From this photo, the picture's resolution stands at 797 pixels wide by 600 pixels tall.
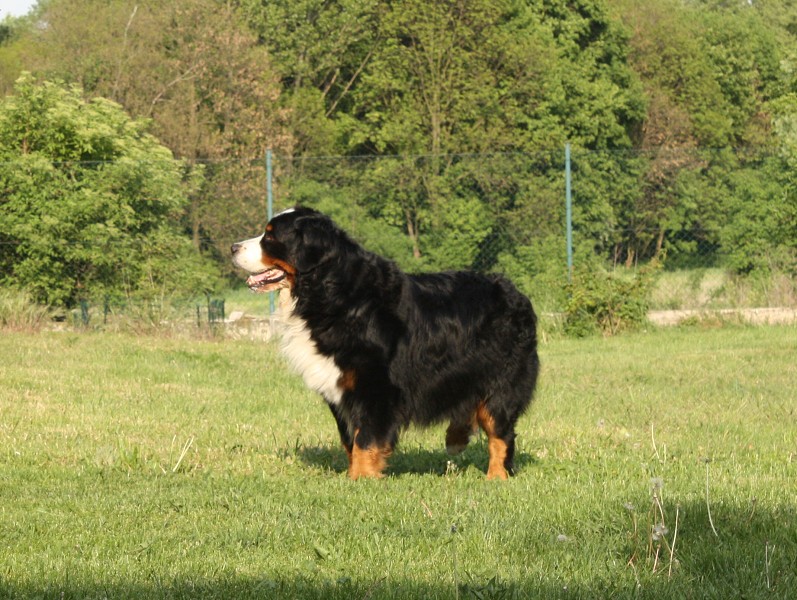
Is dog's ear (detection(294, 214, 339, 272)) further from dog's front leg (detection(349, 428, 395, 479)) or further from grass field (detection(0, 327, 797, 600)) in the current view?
grass field (detection(0, 327, 797, 600))

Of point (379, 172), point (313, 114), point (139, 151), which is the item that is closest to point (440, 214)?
point (379, 172)

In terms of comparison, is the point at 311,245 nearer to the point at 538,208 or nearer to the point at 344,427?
the point at 344,427

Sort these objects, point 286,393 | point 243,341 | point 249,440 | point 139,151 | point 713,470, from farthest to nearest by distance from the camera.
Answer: point 139,151, point 243,341, point 286,393, point 249,440, point 713,470

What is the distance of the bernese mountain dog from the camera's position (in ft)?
23.0

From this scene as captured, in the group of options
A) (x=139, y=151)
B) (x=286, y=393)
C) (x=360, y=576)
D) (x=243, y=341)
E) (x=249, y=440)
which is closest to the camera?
(x=360, y=576)

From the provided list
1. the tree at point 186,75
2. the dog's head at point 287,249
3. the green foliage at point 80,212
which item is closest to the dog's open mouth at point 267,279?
the dog's head at point 287,249

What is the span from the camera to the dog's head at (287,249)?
23.2ft

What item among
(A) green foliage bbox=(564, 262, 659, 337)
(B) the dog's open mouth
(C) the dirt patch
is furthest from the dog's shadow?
(C) the dirt patch

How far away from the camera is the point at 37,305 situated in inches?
667

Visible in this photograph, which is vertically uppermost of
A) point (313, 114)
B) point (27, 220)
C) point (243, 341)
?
point (313, 114)

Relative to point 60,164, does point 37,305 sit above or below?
below

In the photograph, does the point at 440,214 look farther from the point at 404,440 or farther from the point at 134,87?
the point at 134,87

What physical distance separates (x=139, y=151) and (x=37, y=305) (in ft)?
12.7

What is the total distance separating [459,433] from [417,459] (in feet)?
1.54
